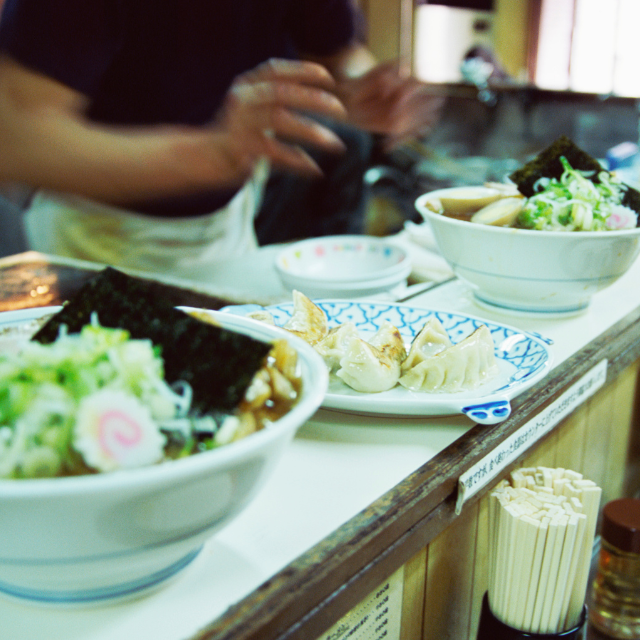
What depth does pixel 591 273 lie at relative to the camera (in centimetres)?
135

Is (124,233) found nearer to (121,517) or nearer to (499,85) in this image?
(121,517)

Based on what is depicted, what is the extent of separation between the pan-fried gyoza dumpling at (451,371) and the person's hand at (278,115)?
2.49 ft

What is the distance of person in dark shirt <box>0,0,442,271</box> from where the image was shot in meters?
1.70

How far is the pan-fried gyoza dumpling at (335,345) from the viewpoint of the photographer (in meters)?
1.00

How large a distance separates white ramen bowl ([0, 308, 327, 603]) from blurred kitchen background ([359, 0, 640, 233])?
9.65 ft

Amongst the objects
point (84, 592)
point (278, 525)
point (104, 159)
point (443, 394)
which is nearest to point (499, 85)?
point (104, 159)

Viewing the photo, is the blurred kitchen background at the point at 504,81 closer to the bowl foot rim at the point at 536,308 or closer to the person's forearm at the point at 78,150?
the bowl foot rim at the point at 536,308

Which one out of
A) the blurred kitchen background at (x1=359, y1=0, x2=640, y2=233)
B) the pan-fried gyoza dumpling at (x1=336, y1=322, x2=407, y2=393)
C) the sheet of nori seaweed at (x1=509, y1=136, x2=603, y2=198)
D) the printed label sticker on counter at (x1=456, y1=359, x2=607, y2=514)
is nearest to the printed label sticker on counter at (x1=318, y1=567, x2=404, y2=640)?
the printed label sticker on counter at (x1=456, y1=359, x2=607, y2=514)

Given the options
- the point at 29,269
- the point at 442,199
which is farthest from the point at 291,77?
the point at 29,269

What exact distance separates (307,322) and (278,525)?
420 mm

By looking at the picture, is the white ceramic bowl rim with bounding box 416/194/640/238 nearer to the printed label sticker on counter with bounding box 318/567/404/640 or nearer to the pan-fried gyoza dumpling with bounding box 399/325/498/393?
the pan-fried gyoza dumpling with bounding box 399/325/498/393

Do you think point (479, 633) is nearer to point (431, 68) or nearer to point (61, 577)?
point (61, 577)

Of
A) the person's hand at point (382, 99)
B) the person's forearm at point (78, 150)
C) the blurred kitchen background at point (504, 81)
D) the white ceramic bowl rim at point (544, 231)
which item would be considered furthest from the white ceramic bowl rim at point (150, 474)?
the blurred kitchen background at point (504, 81)

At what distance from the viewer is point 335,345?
1.03 m
